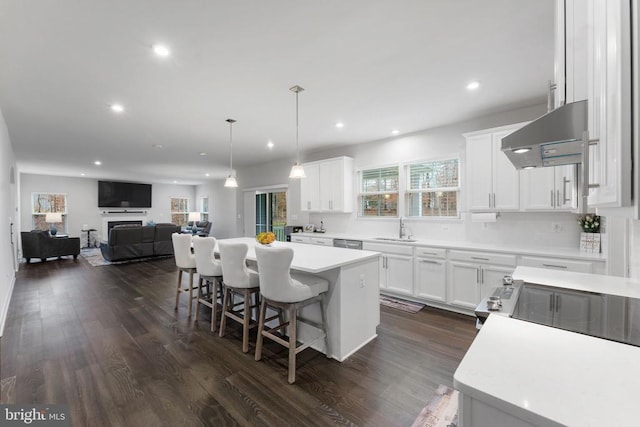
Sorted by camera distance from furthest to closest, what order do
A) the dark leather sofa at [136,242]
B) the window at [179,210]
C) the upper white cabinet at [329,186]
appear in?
the window at [179,210], the dark leather sofa at [136,242], the upper white cabinet at [329,186]

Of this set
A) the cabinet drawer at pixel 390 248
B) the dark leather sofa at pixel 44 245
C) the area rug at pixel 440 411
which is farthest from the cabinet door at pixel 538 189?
the dark leather sofa at pixel 44 245

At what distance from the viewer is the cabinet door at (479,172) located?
348 centimetres

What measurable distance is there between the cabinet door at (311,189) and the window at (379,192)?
90 centimetres

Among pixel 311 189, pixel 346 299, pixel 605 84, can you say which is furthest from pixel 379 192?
pixel 605 84

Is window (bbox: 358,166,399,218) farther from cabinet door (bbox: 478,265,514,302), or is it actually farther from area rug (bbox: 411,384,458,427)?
area rug (bbox: 411,384,458,427)

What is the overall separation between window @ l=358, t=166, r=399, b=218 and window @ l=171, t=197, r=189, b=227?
10266 mm

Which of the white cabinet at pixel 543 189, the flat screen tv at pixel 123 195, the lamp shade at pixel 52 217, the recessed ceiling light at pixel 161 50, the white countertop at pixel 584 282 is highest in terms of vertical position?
the recessed ceiling light at pixel 161 50

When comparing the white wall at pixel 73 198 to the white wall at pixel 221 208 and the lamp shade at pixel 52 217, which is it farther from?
the white wall at pixel 221 208

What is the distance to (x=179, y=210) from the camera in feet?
41.0

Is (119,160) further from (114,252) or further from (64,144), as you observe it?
(114,252)

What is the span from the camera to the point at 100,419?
1775mm

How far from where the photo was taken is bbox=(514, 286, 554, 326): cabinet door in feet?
3.77

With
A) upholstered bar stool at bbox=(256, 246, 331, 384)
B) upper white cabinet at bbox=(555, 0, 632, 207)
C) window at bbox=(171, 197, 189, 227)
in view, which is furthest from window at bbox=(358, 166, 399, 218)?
window at bbox=(171, 197, 189, 227)

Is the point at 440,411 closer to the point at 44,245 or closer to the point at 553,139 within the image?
the point at 553,139
